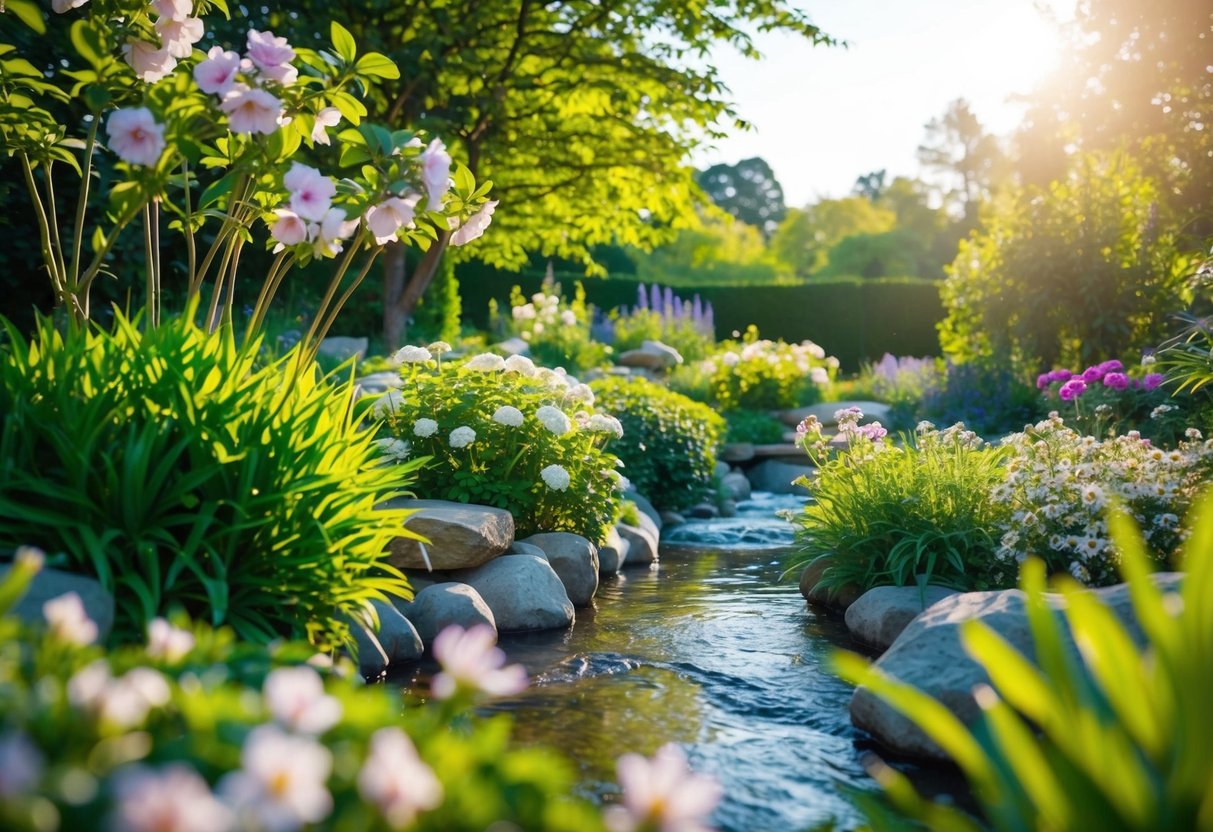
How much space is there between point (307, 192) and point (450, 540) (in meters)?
2.38

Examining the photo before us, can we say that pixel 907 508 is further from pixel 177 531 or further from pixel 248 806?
pixel 248 806

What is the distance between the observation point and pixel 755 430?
12.6 m

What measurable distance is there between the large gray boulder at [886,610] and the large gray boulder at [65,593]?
11.5 ft

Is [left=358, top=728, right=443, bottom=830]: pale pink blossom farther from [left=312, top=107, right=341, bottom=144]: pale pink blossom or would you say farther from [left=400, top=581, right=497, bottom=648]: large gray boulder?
[left=400, top=581, right=497, bottom=648]: large gray boulder

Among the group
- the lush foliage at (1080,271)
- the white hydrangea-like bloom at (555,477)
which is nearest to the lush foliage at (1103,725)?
the white hydrangea-like bloom at (555,477)

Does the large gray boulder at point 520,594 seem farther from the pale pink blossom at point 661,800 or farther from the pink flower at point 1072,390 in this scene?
the pale pink blossom at point 661,800

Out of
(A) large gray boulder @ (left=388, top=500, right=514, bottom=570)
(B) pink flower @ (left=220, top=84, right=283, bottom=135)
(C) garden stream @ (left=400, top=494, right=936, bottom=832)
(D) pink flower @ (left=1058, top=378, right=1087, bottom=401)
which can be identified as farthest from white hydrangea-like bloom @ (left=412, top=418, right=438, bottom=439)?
(D) pink flower @ (left=1058, top=378, right=1087, bottom=401)

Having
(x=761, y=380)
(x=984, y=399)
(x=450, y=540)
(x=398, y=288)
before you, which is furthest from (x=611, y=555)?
(x=761, y=380)

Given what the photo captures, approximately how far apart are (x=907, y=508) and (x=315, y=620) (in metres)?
3.33

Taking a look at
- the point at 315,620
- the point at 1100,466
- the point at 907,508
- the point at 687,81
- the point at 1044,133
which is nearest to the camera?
the point at 315,620

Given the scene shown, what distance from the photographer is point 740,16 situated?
409 inches

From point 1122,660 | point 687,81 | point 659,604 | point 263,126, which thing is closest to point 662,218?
point 687,81

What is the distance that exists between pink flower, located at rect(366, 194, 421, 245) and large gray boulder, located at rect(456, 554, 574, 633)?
237cm

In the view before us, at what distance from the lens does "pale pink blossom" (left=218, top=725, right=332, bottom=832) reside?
1.15m
